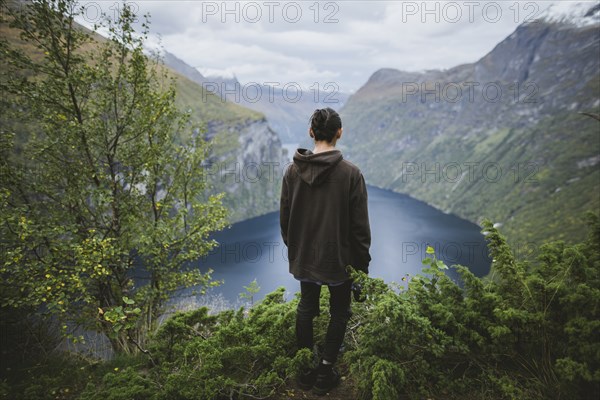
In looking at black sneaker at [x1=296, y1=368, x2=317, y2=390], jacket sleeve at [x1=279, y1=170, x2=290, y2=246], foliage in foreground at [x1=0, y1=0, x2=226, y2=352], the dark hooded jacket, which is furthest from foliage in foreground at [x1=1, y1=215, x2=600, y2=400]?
foliage in foreground at [x1=0, y1=0, x2=226, y2=352]

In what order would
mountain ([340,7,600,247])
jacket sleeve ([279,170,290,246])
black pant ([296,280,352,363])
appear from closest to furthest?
1. black pant ([296,280,352,363])
2. jacket sleeve ([279,170,290,246])
3. mountain ([340,7,600,247])

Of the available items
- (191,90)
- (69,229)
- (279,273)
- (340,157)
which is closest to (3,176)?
(69,229)

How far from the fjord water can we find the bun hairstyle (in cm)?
3492

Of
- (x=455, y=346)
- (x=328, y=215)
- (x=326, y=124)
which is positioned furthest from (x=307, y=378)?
(x=326, y=124)

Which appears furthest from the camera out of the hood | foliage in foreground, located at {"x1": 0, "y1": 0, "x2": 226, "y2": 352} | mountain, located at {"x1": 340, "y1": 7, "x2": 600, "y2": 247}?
mountain, located at {"x1": 340, "y1": 7, "x2": 600, "y2": 247}

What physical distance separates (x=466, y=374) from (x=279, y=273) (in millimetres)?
62452

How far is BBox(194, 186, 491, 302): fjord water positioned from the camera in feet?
204

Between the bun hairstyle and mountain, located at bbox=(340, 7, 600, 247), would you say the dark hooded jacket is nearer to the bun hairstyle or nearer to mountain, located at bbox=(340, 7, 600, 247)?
the bun hairstyle

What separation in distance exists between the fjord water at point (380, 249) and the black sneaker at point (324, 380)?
3405cm

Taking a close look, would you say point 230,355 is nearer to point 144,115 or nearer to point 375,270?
point 144,115

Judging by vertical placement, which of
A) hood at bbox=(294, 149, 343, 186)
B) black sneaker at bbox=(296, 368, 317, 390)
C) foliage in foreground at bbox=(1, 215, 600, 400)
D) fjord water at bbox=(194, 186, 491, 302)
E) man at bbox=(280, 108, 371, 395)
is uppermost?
hood at bbox=(294, 149, 343, 186)

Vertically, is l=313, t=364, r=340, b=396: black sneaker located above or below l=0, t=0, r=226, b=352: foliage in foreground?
below

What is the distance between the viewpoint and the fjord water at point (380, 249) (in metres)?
62.1

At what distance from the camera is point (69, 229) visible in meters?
7.83
